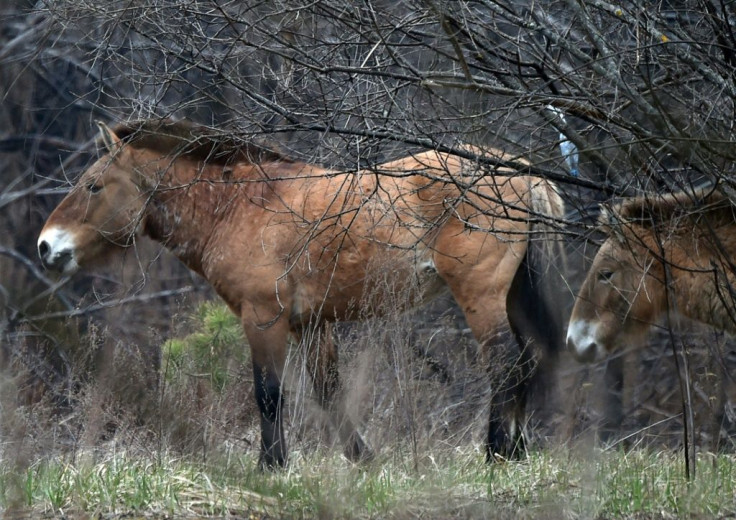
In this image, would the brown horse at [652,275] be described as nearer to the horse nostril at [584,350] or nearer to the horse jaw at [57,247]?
the horse nostril at [584,350]

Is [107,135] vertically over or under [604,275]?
under

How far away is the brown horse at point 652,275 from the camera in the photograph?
530 cm

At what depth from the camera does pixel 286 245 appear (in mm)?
7188

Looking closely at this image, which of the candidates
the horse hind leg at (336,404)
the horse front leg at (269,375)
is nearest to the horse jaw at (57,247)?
the horse front leg at (269,375)

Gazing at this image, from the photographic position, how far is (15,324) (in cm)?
1294

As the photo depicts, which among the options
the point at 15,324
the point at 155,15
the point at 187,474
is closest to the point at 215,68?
the point at 155,15

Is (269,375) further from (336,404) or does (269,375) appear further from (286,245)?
(336,404)

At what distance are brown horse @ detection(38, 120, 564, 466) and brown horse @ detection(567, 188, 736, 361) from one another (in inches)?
17.6

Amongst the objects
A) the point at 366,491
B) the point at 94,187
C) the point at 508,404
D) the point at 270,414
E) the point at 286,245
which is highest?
the point at 366,491

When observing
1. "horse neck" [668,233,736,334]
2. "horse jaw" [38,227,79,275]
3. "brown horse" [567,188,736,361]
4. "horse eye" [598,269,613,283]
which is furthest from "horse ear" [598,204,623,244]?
Result: "horse jaw" [38,227,79,275]

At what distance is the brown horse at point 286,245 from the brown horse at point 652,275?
17.6 inches

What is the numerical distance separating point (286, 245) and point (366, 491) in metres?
2.80

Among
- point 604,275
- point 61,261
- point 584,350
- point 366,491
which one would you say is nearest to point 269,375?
point 61,261

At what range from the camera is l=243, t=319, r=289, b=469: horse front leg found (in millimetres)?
6680
